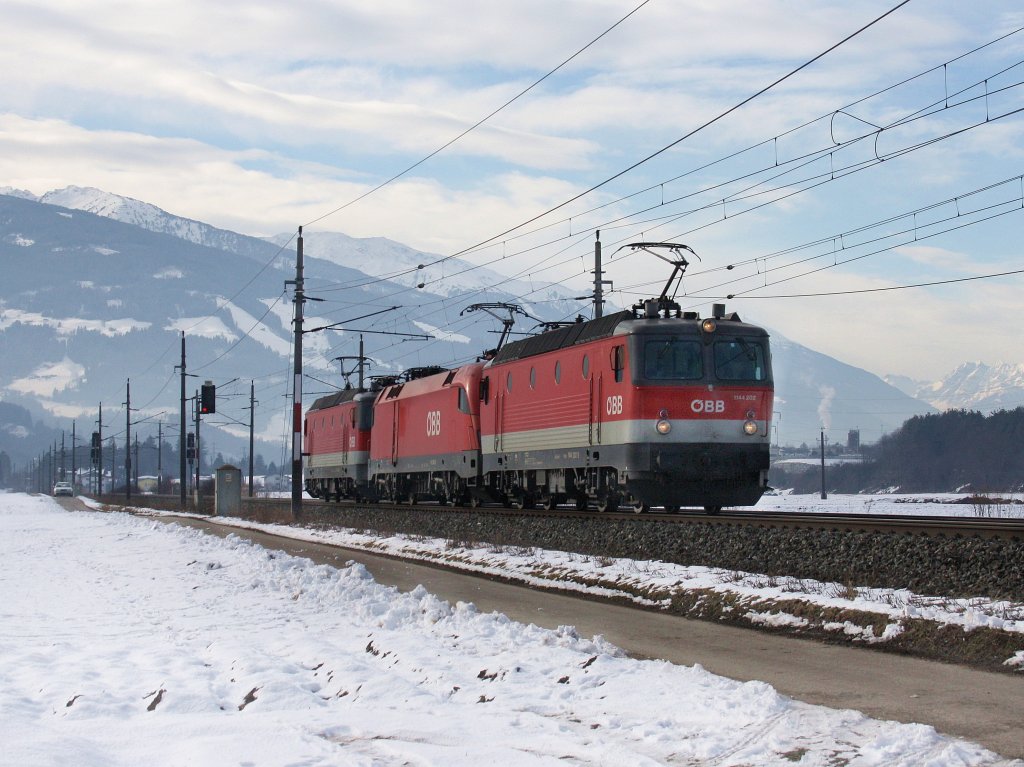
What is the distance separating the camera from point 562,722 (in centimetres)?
838

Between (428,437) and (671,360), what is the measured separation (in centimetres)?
1591

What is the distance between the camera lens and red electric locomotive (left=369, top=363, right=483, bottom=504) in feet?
113

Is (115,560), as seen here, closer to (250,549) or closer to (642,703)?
(250,549)

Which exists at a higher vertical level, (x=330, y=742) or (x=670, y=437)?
(x=670, y=437)

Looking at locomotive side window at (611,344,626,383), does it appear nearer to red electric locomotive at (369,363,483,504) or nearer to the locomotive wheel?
the locomotive wheel

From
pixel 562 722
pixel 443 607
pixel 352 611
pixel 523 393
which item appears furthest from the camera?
pixel 523 393

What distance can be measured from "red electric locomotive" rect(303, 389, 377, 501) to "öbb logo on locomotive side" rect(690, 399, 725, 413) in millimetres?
26118

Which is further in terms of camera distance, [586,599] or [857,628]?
[586,599]

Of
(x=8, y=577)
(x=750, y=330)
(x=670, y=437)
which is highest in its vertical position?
(x=750, y=330)

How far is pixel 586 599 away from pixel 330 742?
825 cm

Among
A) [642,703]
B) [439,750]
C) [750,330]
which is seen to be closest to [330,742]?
[439,750]

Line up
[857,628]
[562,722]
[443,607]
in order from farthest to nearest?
[443,607] → [857,628] → [562,722]

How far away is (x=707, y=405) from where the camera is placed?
2347 centimetres

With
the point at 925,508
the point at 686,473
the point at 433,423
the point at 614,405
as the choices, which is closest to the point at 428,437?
the point at 433,423
